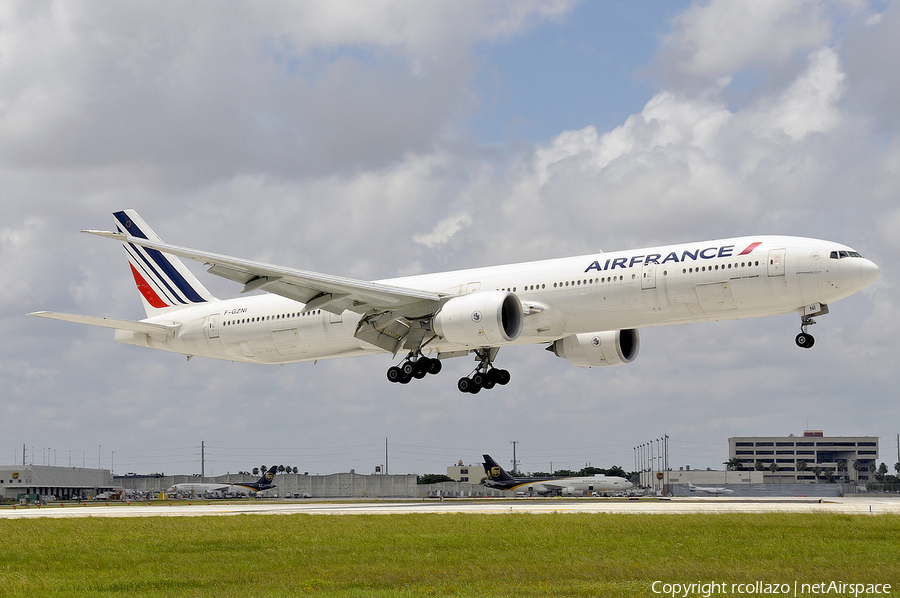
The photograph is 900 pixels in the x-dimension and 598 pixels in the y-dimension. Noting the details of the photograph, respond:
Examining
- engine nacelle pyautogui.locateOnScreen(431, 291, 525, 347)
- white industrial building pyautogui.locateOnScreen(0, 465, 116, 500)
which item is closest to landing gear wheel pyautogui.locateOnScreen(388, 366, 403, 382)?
engine nacelle pyautogui.locateOnScreen(431, 291, 525, 347)

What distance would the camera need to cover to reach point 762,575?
1908 cm

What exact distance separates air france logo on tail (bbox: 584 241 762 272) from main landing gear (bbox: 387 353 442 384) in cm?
1012

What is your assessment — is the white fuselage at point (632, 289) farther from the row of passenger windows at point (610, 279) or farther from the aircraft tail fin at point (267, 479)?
the aircraft tail fin at point (267, 479)

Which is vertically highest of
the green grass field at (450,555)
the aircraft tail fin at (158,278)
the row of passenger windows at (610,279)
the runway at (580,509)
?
the aircraft tail fin at (158,278)

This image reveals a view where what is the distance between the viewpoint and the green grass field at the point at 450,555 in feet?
61.4

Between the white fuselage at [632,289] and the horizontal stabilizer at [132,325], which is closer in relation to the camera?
the white fuselage at [632,289]

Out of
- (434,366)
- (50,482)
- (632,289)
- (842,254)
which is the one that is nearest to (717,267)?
(632,289)

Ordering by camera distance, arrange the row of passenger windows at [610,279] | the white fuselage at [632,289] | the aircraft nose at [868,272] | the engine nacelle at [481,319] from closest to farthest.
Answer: the aircraft nose at [868,272], the white fuselage at [632,289], the row of passenger windows at [610,279], the engine nacelle at [481,319]

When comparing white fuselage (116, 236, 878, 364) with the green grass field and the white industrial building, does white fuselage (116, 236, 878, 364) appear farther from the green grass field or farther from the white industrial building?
the white industrial building

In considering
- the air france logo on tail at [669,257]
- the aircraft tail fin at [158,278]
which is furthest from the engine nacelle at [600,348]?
the aircraft tail fin at [158,278]

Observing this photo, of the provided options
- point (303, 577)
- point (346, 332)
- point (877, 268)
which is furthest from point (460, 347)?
point (303, 577)

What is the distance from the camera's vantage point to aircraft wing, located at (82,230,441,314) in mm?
39812

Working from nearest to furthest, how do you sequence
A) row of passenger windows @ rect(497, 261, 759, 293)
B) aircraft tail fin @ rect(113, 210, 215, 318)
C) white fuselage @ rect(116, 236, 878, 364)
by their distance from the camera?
white fuselage @ rect(116, 236, 878, 364)
row of passenger windows @ rect(497, 261, 759, 293)
aircraft tail fin @ rect(113, 210, 215, 318)

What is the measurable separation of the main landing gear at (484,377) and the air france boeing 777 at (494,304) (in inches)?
2.3
